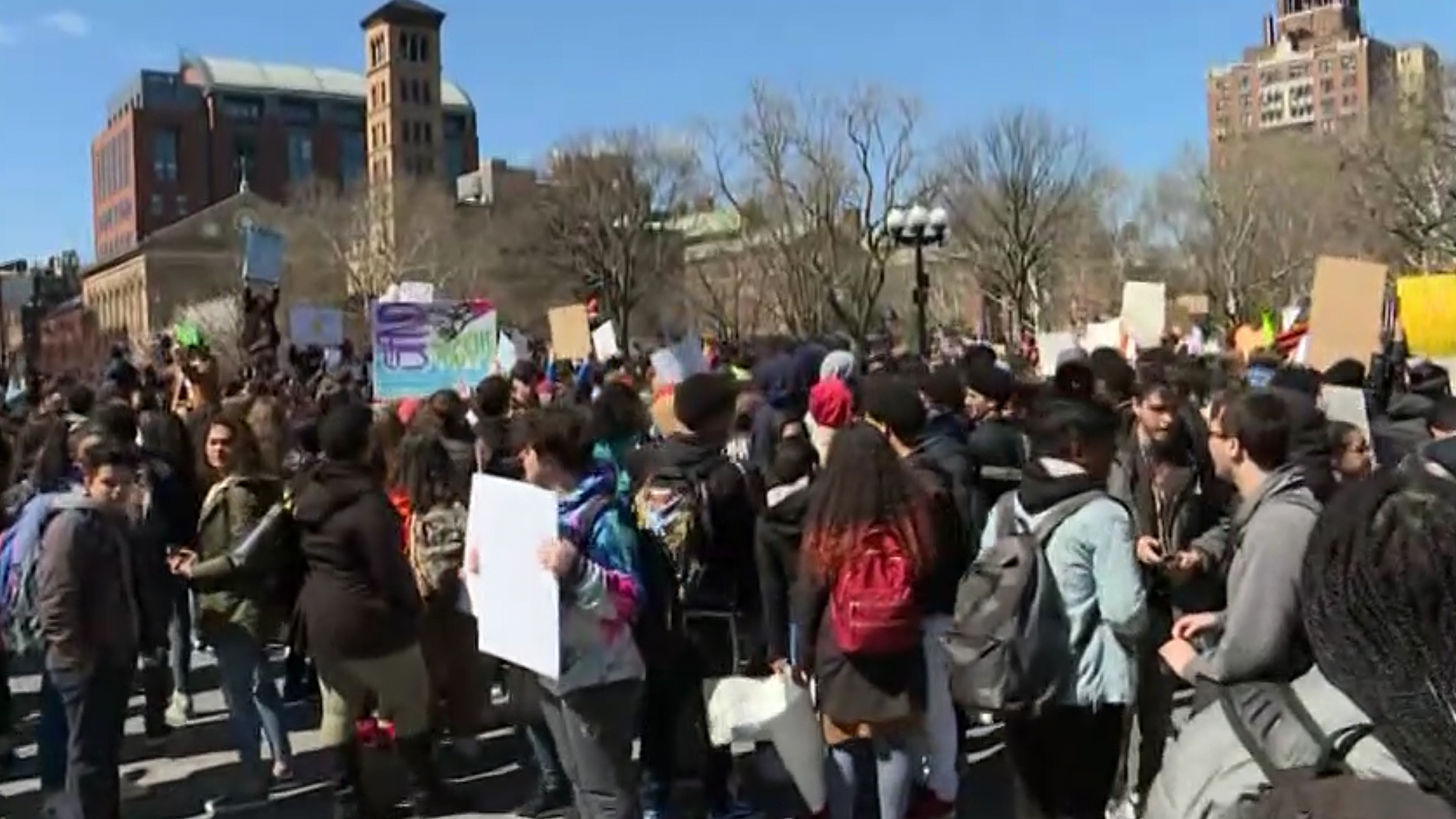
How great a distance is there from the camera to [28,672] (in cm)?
984

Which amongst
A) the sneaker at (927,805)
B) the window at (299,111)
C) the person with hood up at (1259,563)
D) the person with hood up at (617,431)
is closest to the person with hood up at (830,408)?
the person with hood up at (617,431)

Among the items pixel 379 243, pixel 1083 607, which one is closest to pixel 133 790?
pixel 1083 607

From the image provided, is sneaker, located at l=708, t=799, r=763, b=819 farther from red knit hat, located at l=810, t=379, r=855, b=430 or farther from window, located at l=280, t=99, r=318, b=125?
window, located at l=280, t=99, r=318, b=125

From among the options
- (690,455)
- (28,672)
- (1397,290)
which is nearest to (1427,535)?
(690,455)

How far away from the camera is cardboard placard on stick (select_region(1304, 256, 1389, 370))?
10477 mm

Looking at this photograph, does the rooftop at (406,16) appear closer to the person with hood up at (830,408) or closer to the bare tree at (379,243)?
the bare tree at (379,243)

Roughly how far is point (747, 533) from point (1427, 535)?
471cm

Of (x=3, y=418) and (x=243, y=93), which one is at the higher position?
(x=243, y=93)

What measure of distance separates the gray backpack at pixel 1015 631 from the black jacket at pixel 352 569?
8.26ft

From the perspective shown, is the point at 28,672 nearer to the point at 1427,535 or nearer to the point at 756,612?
the point at 756,612

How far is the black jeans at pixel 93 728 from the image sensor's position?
5777 mm

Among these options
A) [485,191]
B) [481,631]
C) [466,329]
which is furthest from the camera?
[485,191]

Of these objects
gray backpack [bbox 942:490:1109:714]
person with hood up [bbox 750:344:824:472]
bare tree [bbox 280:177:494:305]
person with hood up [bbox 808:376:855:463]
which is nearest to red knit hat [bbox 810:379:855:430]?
person with hood up [bbox 808:376:855:463]

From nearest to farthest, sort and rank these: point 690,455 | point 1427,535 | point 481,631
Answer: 1. point 1427,535
2. point 481,631
3. point 690,455
